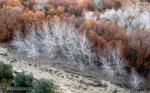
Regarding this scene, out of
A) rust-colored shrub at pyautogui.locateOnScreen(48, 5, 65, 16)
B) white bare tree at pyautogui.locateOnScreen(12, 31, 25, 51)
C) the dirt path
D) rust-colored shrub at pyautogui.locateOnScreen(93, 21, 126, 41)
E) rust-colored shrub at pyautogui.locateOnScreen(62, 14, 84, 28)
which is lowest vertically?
the dirt path

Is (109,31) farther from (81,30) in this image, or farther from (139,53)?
(139,53)

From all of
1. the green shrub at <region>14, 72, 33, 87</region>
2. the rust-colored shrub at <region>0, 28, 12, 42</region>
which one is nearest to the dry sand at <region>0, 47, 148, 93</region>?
the green shrub at <region>14, 72, 33, 87</region>

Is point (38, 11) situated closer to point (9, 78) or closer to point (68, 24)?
point (68, 24)

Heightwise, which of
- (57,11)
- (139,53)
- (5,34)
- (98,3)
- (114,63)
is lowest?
(114,63)

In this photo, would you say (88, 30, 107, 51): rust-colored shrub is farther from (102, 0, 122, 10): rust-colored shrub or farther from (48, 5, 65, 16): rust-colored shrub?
(102, 0, 122, 10): rust-colored shrub

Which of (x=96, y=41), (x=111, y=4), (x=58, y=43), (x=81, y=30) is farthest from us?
(x=111, y=4)

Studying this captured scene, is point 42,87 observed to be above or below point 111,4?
below

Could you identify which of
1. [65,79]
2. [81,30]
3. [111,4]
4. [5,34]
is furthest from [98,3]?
[65,79]

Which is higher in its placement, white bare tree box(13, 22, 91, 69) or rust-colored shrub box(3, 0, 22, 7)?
rust-colored shrub box(3, 0, 22, 7)
